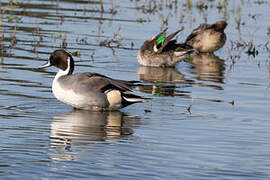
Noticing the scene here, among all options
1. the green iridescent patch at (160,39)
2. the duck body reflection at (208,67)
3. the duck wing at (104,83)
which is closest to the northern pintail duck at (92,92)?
the duck wing at (104,83)

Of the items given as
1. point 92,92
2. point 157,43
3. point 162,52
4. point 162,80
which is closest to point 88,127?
point 92,92

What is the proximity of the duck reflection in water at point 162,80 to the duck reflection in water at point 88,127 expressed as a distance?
1627 mm

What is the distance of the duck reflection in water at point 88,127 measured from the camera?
771 cm

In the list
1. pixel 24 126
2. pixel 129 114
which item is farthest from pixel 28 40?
pixel 24 126

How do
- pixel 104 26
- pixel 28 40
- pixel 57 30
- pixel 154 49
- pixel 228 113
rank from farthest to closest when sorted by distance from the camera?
1. pixel 104 26
2. pixel 57 30
3. pixel 28 40
4. pixel 154 49
5. pixel 228 113

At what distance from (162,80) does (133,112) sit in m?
2.92

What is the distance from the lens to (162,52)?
14516 mm

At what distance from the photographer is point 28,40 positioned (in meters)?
15.5

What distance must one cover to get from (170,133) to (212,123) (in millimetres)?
940

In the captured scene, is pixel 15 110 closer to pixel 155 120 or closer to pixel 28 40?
pixel 155 120

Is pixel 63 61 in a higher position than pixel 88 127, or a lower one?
higher

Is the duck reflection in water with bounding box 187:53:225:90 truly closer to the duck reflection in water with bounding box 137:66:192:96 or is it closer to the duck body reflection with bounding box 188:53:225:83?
the duck body reflection with bounding box 188:53:225:83

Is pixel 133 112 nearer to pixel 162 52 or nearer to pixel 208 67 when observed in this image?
pixel 162 52

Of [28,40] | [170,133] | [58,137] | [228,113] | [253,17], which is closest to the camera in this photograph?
[58,137]
